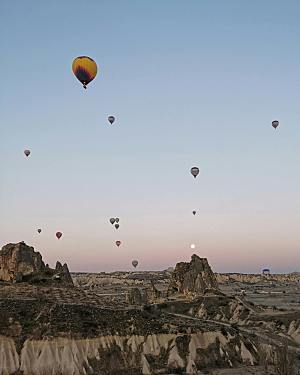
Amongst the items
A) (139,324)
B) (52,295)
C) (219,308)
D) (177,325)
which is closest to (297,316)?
(219,308)

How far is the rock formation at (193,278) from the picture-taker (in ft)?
417

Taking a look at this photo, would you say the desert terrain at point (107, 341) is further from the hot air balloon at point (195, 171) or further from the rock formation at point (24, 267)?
the hot air balloon at point (195, 171)

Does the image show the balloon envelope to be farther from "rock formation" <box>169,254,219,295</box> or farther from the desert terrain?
"rock formation" <box>169,254,219,295</box>

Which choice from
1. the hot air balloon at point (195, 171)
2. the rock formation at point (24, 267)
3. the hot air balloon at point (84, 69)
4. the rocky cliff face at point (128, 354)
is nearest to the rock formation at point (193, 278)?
the hot air balloon at point (195, 171)

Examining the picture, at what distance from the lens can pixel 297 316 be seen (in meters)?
94.7

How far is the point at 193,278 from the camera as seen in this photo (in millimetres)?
128625

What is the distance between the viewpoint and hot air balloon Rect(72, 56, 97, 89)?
2776 inches

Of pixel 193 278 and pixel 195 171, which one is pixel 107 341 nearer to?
pixel 195 171

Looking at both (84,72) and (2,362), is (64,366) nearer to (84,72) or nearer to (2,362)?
(2,362)

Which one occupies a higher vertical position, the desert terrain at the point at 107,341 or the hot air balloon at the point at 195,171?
the hot air balloon at the point at 195,171

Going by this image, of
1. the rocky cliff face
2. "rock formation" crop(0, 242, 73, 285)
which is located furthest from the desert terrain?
"rock formation" crop(0, 242, 73, 285)

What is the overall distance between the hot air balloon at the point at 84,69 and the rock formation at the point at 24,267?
31.8 m

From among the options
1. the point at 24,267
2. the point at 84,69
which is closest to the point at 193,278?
the point at 24,267

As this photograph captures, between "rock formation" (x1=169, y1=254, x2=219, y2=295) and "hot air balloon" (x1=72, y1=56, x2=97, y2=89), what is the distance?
68.3 metres
